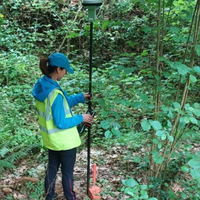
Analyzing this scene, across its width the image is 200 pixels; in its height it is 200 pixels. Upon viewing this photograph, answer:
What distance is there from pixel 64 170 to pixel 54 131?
0.47m

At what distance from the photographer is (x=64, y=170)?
256 centimetres

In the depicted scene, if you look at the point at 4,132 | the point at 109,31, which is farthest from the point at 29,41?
the point at 4,132

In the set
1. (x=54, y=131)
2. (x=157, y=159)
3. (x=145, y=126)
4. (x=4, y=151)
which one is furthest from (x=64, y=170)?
(x=4, y=151)

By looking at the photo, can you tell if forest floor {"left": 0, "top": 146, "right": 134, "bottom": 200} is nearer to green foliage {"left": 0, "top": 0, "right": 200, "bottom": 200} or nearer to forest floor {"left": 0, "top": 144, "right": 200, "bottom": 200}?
forest floor {"left": 0, "top": 144, "right": 200, "bottom": 200}

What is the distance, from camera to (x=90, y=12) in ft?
7.90

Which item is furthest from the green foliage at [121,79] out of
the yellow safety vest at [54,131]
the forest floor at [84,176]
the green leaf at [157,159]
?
the yellow safety vest at [54,131]

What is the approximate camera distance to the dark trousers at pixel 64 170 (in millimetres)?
2514

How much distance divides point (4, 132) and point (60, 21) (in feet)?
19.9

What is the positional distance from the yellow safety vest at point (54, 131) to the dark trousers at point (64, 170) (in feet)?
0.34

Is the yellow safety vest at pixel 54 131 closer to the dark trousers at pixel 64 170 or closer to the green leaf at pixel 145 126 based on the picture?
the dark trousers at pixel 64 170

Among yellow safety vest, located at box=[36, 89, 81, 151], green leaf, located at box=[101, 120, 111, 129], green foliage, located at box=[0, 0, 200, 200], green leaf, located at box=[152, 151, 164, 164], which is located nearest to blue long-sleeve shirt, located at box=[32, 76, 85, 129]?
yellow safety vest, located at box=[36, 89, 81, 151]

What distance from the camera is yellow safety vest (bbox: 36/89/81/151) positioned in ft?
7.65

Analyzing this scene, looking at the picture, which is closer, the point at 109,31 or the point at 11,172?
the point at 11,172

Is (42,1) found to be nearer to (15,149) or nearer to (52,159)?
(15,149)
